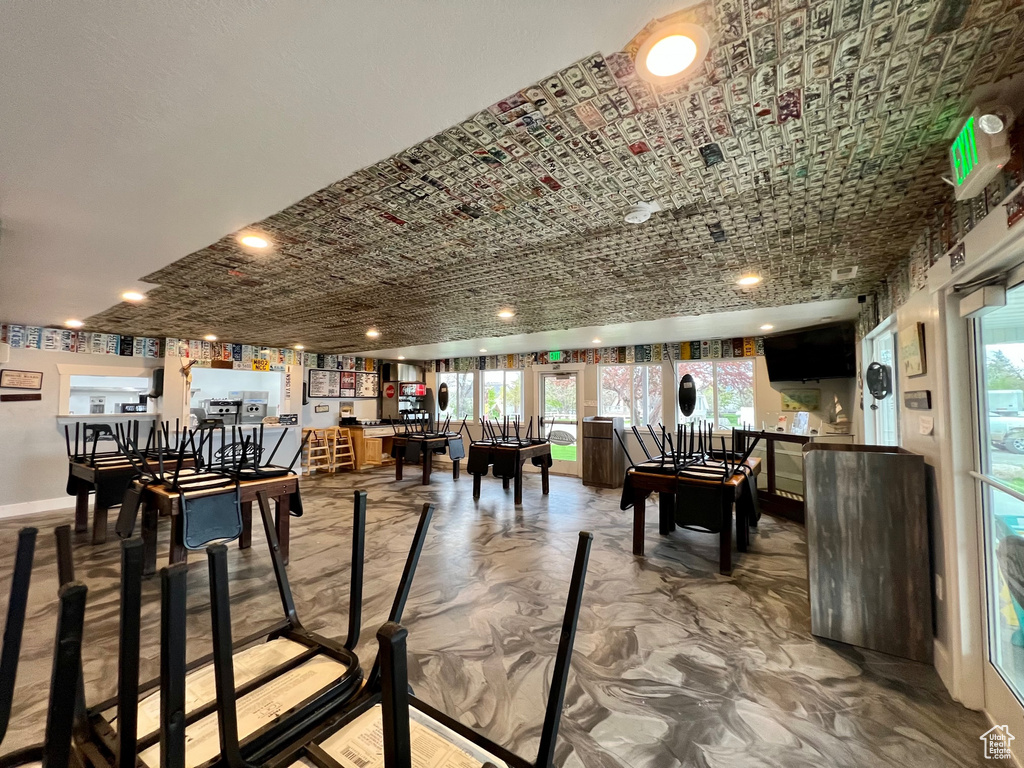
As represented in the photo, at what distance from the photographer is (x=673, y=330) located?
18.3 ft

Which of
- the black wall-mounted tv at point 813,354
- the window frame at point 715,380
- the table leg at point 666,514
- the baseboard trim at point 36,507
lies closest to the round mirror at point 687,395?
the window frame at point 715,380

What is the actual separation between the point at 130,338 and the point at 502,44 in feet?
23.5

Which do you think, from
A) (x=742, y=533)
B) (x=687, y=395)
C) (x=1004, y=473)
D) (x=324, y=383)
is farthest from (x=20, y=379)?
(x=1004, y=473)

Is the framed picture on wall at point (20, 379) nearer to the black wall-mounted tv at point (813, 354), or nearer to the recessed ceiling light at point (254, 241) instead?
the recessed ceiling light at point (254, 241)

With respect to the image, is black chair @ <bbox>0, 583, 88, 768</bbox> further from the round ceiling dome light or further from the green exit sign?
the green exit sign

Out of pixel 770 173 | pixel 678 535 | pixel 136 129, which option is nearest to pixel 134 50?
pixel 136 129

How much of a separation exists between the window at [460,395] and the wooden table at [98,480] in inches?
217

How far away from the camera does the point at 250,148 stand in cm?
154

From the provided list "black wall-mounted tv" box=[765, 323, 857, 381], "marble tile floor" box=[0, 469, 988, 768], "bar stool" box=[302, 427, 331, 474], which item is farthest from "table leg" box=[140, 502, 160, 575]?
"black wall-mounted tv" box=[765, 323, 857, 381]

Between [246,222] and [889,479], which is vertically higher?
[246,222]

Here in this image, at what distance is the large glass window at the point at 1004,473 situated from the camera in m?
1.64

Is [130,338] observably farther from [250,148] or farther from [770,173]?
[770,173]

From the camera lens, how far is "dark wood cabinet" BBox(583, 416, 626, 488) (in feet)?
22.2

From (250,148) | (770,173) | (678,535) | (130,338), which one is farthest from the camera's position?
(130,338)
